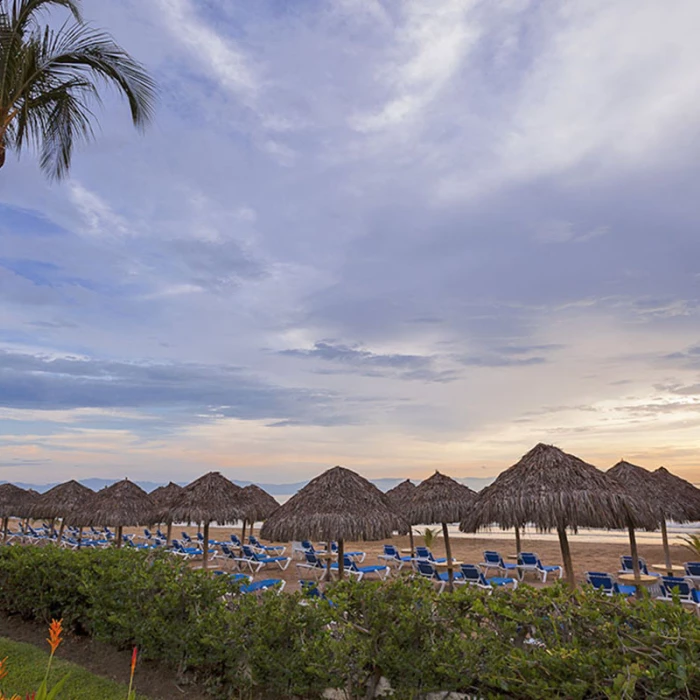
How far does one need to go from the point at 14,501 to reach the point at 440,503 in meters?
17.7

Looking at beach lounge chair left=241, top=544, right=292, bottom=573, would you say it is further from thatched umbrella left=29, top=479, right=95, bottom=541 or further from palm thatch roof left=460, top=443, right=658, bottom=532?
palm thatch roof left=460, top=443, right=658, bottom=532

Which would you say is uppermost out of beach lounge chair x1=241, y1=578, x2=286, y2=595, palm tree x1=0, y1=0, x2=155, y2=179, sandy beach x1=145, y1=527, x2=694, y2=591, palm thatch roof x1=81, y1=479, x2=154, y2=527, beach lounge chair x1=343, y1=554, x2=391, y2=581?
palm tree x1=0, y1=0, x2=155, y2=179

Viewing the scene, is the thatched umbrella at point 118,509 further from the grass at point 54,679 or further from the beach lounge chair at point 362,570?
the grass at point 54,679

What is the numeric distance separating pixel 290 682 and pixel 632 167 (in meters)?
10.8

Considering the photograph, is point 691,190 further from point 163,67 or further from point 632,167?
point 163,67

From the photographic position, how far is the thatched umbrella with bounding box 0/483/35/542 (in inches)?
813

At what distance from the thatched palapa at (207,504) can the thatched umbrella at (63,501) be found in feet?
21.6

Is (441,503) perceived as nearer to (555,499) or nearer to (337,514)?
(337,514)

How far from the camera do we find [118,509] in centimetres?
1573

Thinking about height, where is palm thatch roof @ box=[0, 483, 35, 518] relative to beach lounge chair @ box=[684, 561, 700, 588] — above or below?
above

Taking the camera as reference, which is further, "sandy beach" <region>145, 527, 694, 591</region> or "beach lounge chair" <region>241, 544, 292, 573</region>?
"sandy beach" <region>145, 527, 694, 591</region>

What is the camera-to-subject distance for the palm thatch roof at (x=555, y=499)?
8.49m

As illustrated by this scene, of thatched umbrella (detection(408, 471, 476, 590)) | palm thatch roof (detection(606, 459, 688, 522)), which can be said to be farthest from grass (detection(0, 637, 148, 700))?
palm thatch roof (detection(606, 459, 688, 522))

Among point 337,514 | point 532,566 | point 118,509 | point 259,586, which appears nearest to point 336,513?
point 337,514
